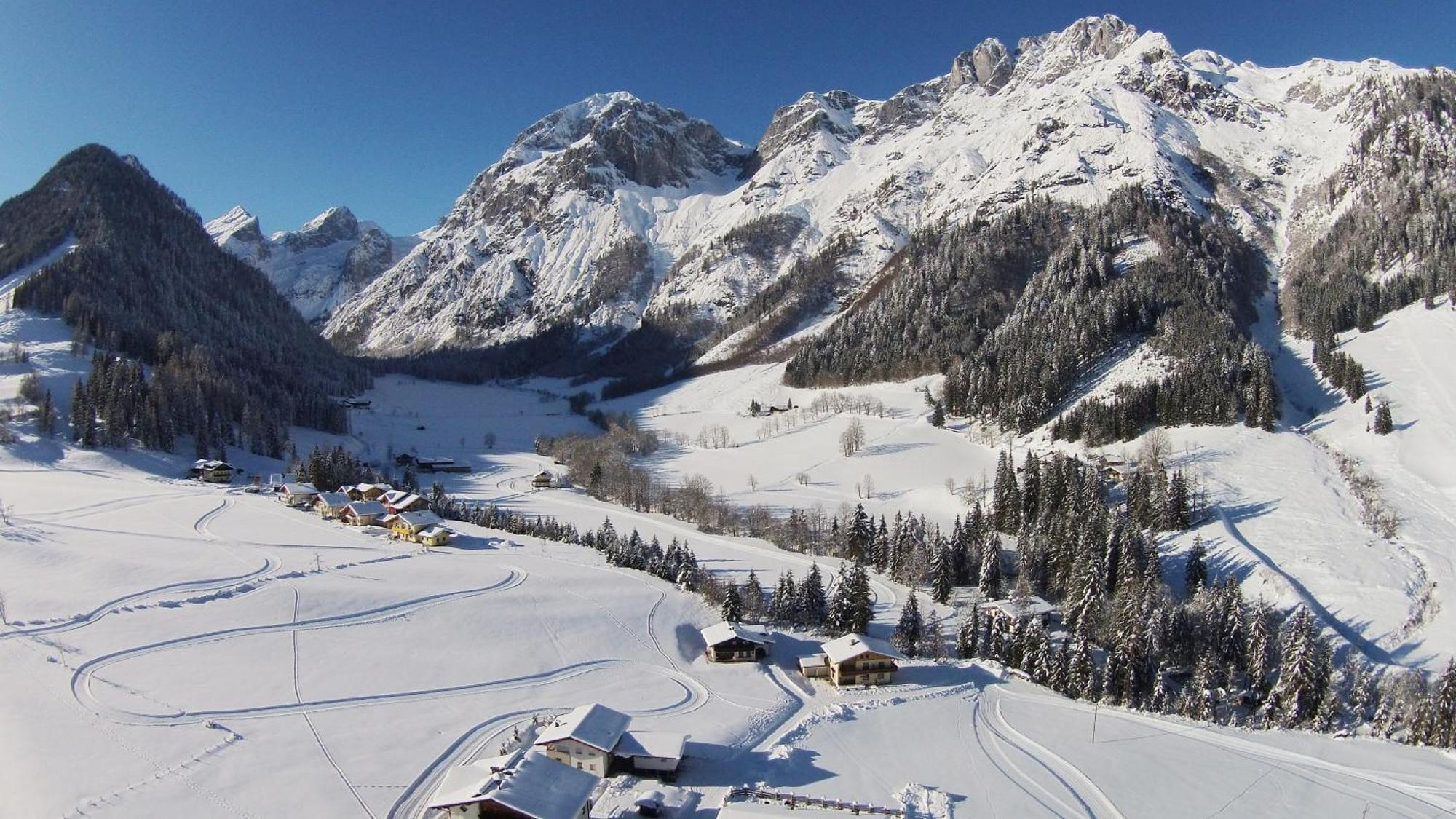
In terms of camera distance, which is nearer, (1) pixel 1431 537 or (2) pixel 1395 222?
(1) pixel 1431 537

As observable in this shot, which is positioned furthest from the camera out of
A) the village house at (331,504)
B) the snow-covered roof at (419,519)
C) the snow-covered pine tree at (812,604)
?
the village house at (331,504)

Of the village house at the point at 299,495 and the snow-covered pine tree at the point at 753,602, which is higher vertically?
the village house at the point at 299,495

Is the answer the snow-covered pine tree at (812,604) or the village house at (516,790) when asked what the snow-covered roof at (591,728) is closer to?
the village house at (516,790)

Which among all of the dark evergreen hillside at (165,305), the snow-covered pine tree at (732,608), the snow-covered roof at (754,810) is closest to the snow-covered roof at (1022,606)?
the snow-covered pine tree at (732,608)

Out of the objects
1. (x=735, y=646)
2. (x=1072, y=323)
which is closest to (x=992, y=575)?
(x=735, y=646)

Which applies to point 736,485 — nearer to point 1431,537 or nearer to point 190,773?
point 1431,537

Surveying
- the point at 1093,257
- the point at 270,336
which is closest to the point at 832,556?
the point at 1093,257

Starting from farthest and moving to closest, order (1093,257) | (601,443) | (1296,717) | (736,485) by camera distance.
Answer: (1093,257) < (601,443) < (736,485) < (1296,717)
